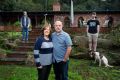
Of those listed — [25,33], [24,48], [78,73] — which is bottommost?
[78,73]

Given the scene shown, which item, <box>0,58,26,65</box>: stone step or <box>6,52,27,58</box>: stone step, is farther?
<box>6,52,27,58</box>: stone step

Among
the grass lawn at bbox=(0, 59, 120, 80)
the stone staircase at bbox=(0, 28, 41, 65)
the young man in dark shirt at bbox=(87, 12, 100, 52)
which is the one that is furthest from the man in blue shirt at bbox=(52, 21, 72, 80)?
the young man in dark shirt at bbox=(87, 12, 100, 52)

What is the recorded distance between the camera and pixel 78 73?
12.4 m

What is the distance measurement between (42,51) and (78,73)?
4.20 metres

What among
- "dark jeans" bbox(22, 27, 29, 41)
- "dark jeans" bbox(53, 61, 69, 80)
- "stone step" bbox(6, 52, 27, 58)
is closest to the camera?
"dark jeans" bbox(53, 61, 69, 80)

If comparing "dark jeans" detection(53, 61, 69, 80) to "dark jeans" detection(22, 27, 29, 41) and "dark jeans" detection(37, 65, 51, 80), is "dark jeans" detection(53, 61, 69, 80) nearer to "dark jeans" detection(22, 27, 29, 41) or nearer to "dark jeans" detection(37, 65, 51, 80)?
"dark jeans" detection(37, 65, 51, 80)

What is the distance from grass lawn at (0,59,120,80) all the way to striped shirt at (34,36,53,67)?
112 inches

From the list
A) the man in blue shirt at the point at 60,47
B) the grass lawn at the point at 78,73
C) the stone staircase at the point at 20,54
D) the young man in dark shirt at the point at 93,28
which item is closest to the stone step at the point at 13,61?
the stone staircase at the point at 20,54

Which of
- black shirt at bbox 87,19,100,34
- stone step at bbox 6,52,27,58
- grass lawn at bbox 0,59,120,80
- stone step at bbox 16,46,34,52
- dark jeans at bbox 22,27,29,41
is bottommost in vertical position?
grass lawn at bbox 0,59,120,80

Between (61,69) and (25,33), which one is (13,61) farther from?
(61,69)

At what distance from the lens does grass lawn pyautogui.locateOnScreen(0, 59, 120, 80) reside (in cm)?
1151

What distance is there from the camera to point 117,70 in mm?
13562

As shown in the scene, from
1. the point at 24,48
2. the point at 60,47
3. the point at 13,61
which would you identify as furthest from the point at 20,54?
the point at 60,47

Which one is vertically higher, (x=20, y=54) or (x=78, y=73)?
(x=20, y=54)
